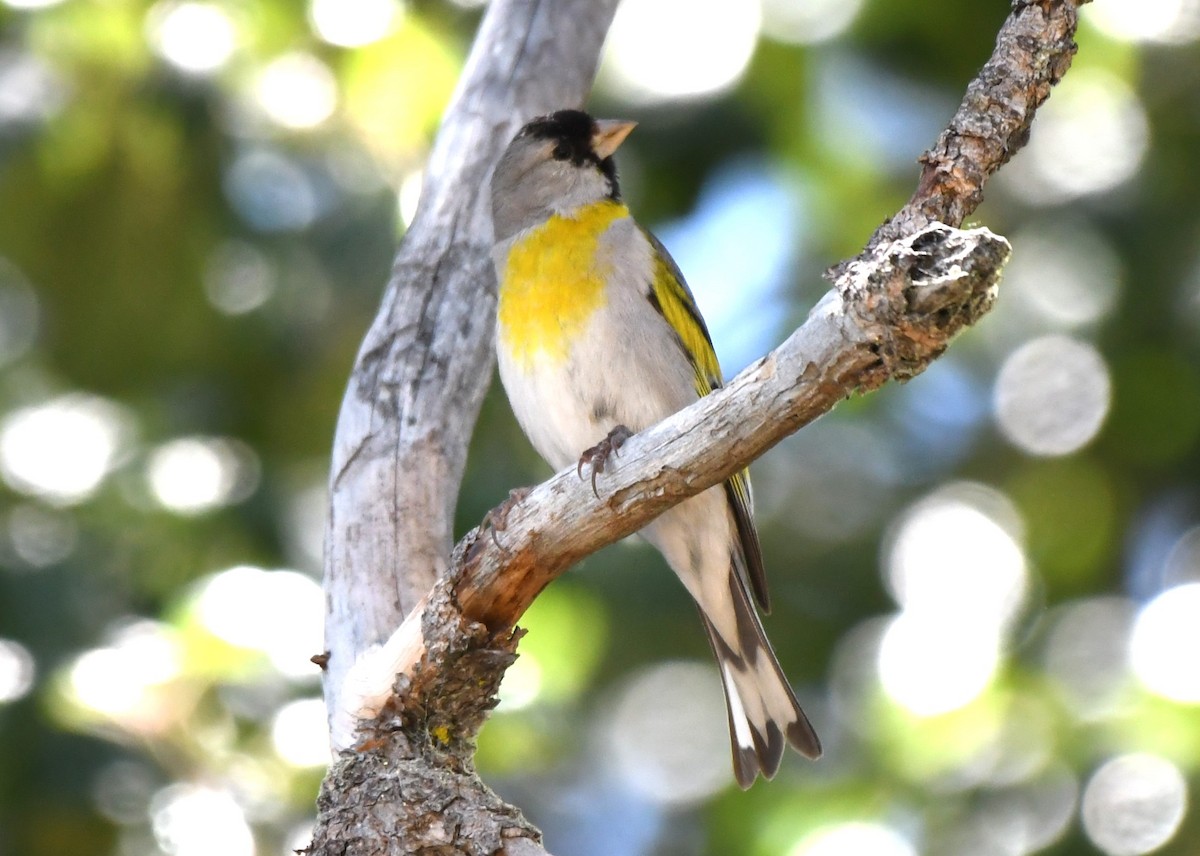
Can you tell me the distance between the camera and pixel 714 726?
25.6 ft

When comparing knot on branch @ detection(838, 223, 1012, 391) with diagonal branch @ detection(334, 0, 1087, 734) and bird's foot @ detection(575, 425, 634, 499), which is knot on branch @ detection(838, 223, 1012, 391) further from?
bird's foot @ detection(575, 425, 634, 499)

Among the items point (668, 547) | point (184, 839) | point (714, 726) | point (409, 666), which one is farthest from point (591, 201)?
point (714, 726)

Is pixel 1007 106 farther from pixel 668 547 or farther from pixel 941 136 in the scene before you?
pixel 668 547

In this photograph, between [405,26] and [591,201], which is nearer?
[591,201]

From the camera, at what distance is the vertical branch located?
366 cm

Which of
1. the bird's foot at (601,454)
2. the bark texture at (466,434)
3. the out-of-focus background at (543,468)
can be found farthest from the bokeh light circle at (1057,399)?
the bird's foot at (601,454)

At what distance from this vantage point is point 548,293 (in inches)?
160

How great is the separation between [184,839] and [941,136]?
347 cm

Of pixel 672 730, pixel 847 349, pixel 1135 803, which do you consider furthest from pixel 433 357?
pixel 672 730

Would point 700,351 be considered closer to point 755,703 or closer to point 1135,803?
point 755,703

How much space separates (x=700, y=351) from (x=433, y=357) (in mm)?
811

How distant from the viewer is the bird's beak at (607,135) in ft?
15.8

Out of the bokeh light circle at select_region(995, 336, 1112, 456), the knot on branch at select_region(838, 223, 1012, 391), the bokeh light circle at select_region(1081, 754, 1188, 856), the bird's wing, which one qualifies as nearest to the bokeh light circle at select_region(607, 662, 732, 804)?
the bokeh light circle at select_region(995, 336, 1112, 456)

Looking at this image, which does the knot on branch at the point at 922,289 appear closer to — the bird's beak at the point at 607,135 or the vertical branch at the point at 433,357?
the vertical branch at the point at 433,357
